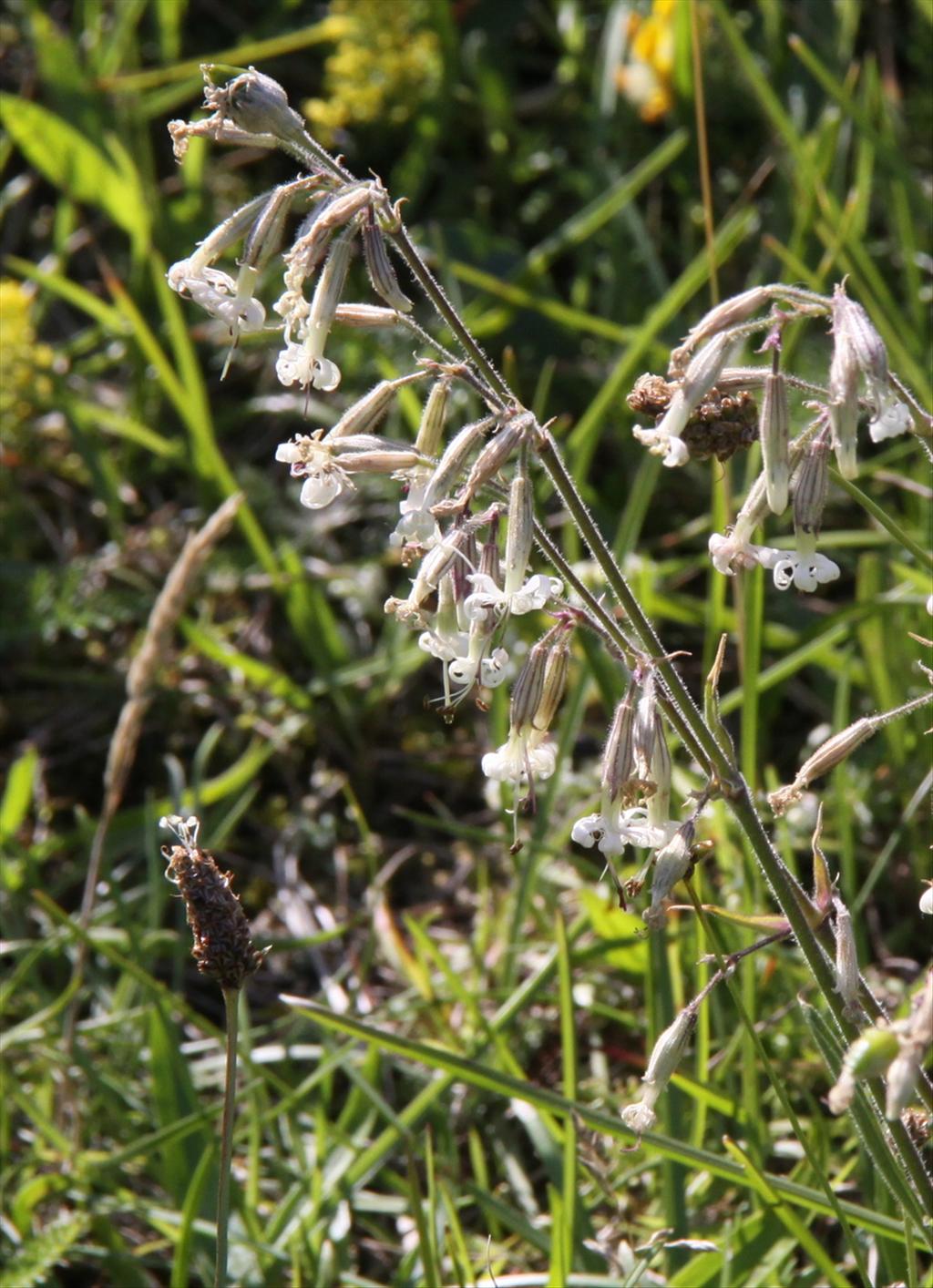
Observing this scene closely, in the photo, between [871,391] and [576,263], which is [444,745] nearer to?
[576,263]

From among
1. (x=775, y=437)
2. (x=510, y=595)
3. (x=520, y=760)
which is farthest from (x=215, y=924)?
(x=775, y=437)

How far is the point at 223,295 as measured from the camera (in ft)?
5.69

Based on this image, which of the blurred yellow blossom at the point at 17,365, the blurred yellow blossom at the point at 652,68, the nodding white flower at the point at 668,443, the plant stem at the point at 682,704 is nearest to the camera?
the nodding white flower at the point at 668,443

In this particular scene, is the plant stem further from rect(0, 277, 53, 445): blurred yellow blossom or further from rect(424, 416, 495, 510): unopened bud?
rect(0, 277, 53, 445): blurred yellow blossom

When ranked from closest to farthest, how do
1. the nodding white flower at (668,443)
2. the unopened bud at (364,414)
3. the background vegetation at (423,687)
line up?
the nodding white flower at (668,443) → the unopened bud at (364,414) → the background vegetation at (423,687)

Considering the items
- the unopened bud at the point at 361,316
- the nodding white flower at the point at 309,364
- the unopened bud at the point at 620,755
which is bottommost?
the unopened bud at the point at 620,755

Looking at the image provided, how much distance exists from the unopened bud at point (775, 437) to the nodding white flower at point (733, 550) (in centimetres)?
8

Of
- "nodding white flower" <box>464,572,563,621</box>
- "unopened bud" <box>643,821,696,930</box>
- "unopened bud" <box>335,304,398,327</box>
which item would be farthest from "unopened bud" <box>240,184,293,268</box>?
"unopened bud" <box>643,821,696,930</box>

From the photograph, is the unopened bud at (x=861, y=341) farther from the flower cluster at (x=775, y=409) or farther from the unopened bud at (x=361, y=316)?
the unopened bud at (x=361, y=316)

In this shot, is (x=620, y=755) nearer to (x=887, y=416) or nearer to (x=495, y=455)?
(x=495, y=455)

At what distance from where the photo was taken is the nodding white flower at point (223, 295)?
1695 millimetres

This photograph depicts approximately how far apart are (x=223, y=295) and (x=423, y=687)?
2.12 meters

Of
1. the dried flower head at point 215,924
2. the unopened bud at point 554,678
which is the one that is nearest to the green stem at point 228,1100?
the dried flower head at point 215,924

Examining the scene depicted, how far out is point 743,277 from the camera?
4.29m
